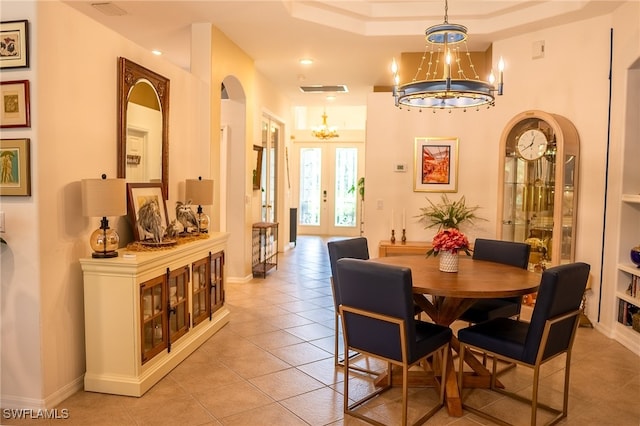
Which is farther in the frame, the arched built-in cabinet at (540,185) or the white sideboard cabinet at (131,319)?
the arched built-in cabinet at (540,185)

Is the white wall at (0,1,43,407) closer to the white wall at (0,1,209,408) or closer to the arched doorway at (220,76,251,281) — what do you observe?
the white wall at (0,1,209,408)

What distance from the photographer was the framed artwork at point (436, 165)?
18.4ft

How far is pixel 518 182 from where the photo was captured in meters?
5.06

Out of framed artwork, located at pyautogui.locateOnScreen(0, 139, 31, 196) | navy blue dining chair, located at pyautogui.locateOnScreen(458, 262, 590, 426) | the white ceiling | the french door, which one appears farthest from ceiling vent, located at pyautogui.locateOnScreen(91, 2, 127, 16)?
the french door

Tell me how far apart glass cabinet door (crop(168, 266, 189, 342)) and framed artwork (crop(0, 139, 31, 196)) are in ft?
3.53

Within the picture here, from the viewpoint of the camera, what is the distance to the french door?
35.5 ft

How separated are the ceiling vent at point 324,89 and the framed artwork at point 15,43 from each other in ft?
18.1

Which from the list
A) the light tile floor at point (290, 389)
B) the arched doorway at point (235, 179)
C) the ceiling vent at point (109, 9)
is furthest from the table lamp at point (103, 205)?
the arched doorway at point (235, 179)

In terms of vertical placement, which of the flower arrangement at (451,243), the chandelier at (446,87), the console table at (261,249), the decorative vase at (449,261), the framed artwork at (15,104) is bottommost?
the console table at (261,249)

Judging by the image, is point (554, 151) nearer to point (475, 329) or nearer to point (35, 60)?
point (475, 329)

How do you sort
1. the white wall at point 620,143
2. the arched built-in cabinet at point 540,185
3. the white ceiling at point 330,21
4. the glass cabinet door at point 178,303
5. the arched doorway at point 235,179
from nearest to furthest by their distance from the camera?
1. the glass cabinet door at point 178,303
2. the white wall at point 620,143
3. the white ceiling at point 330,21
4. the arched built-in cabinet at point 540,185
5. the arched doorway at point 235,179

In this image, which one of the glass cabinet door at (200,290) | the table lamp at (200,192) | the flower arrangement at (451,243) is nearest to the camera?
the flower arrangement at (451,243)

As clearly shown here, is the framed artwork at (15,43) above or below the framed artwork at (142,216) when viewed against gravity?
above

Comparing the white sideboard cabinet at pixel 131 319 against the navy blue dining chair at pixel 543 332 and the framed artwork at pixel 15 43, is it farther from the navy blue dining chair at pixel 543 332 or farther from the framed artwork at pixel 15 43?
the navy blue dining chair at pixel 543 332
